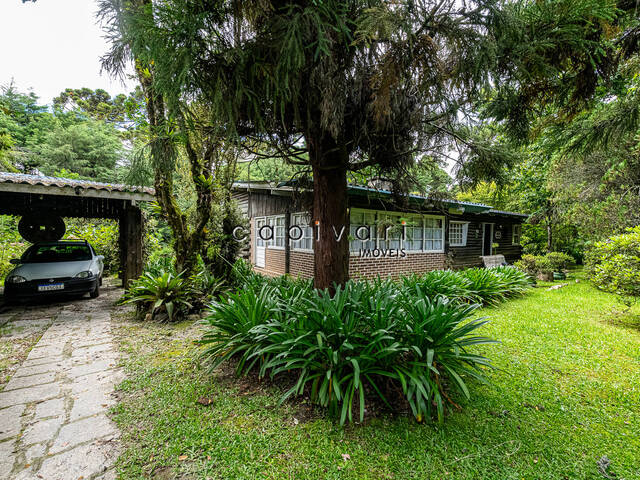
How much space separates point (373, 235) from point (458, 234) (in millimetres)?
5329

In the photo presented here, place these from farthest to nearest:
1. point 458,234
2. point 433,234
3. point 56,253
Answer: point 458,234
point 433,234
point 56,253

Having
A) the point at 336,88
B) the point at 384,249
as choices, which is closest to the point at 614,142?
the point at 336,88

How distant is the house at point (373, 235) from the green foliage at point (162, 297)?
1.76 metres

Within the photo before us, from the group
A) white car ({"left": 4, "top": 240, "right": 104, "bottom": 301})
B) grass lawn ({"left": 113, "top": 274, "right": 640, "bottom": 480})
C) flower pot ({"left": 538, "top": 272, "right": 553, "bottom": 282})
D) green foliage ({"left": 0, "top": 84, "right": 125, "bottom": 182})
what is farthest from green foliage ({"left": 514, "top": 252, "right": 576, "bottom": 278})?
green foliage ({"left": 0, "top": 84, "right": 125, "bottom": 182})

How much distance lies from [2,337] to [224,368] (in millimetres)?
4108

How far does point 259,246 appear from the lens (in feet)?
38.8

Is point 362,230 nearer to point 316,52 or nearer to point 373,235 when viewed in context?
point 373,235

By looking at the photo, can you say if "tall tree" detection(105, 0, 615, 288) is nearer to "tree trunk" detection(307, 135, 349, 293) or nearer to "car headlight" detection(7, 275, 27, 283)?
"tree trunk" detection(307, 135, 349, 293)

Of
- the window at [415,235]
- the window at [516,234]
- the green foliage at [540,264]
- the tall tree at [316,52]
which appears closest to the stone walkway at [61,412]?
the tall tree at [316,52]

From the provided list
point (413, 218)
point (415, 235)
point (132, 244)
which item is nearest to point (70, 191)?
point (132, 244)

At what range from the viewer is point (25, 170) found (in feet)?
53.3

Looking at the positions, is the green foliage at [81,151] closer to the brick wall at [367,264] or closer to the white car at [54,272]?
the white car at [54,272]

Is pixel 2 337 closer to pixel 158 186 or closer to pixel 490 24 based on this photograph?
pixel 158 186

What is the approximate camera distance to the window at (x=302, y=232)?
861cm
